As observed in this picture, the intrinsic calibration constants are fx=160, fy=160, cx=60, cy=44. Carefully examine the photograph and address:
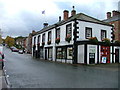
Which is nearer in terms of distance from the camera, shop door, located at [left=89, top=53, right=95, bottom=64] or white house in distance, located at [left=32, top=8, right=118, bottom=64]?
shop door, located at [left=89, top=53, right=95, bottom=64]

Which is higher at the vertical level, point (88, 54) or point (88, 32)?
point (88, 32)

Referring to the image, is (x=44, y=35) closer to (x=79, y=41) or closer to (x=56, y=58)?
(x=56, y=58)

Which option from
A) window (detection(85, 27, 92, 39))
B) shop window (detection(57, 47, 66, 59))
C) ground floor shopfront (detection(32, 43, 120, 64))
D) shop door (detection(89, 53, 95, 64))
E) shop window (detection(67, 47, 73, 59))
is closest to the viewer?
ground floor shopfront (detection(32, 43, 120, 64))

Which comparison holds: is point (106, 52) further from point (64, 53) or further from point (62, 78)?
point (62, 78)

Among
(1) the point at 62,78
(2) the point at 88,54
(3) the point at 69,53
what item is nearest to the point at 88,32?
(2) the point at 88,54

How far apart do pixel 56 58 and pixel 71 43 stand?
16.5ft

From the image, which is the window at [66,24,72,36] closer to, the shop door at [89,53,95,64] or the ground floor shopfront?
the ground floor shopfront

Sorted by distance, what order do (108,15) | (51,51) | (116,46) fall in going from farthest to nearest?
1. (108,15)
2. (51,51)
3. (116,46)

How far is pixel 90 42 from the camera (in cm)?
2061

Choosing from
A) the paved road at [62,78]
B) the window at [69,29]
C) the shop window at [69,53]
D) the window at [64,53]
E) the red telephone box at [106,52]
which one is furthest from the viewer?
the window at [69,29]

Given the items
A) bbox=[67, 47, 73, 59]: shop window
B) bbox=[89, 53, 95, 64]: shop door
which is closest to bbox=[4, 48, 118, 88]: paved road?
bbox=[89, 53, 95, 64]: shop door

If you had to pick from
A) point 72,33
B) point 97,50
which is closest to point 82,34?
point 72,33

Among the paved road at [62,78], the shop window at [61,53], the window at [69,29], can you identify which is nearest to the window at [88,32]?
the window at [69,29]

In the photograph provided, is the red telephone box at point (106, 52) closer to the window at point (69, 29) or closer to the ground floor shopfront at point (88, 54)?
the ground floor shopfront at point (88, 54)
